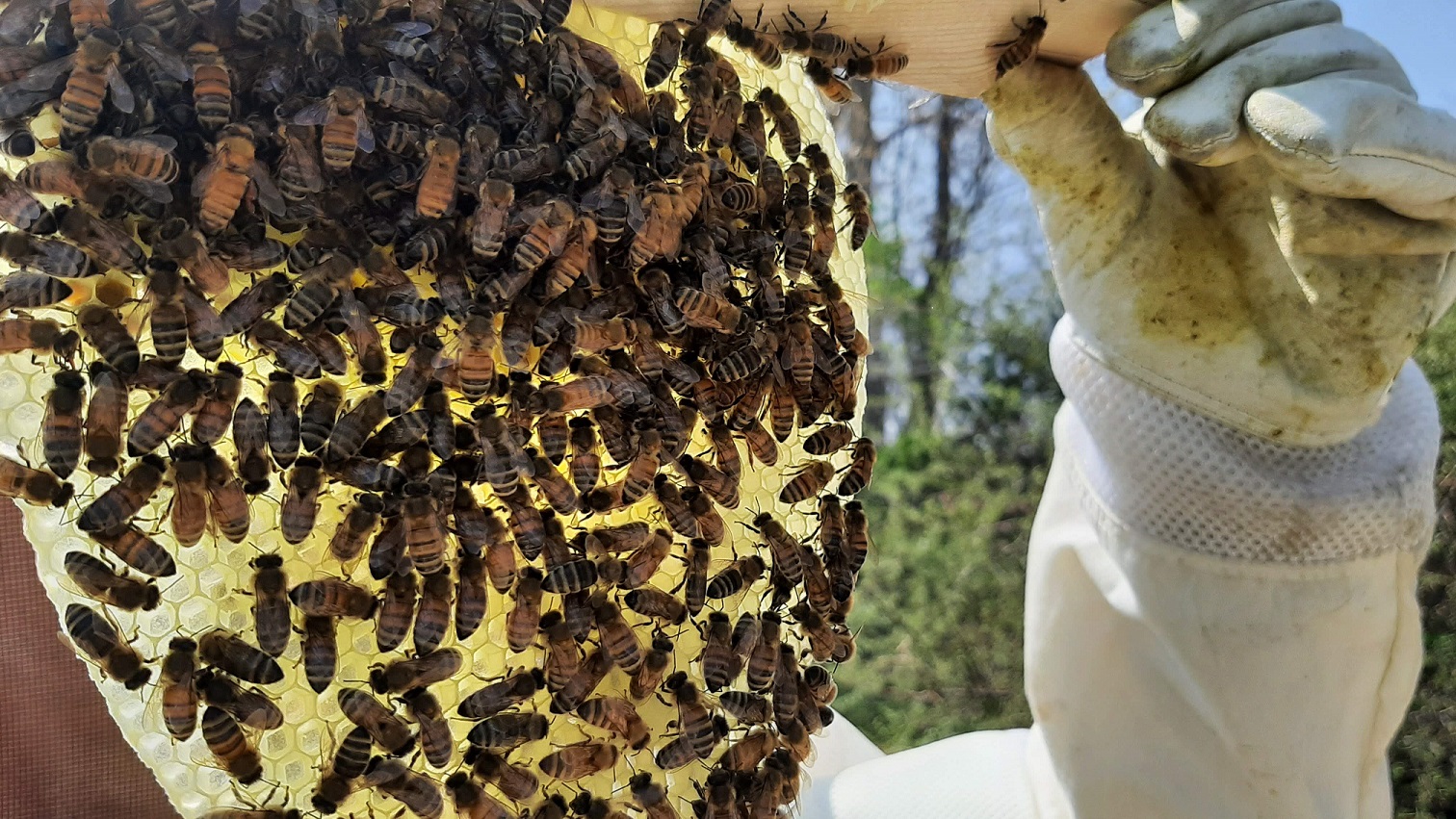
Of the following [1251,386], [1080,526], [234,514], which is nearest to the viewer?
[234,514]

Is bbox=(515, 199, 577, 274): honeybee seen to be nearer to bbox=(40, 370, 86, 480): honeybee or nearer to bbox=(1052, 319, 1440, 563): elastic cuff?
A: bbox=(40, 370, 86, 480): honeybee

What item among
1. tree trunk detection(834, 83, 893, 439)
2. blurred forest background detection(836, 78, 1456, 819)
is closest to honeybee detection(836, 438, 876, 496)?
blurred forest background detection(836, 78, 1456, 819)

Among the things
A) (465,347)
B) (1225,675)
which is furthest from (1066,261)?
(465,347)

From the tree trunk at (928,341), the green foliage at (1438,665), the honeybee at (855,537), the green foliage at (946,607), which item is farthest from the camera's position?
the tree trunk at (928,341)

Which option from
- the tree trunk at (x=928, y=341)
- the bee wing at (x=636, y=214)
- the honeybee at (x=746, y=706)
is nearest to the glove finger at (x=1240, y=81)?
the bee wing at (x=636, y=214)

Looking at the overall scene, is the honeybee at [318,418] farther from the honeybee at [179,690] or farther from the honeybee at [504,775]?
the honeybee at [504,775]

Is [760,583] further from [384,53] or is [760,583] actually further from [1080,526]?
[384,53]

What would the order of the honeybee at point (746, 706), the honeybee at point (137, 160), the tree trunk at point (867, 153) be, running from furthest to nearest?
1. the tree trunk at point (867, 153)
2. the honeybee at point (746, 706)
3. the honeybee at point (137, 160)
